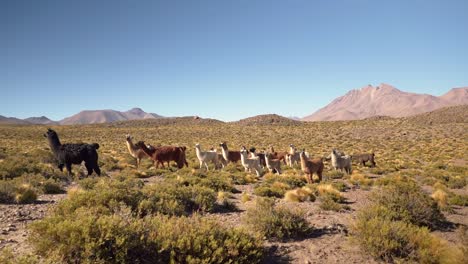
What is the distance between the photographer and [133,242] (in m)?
4.45

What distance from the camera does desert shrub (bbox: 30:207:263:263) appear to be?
4.21 meters

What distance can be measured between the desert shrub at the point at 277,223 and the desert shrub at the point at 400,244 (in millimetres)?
1179

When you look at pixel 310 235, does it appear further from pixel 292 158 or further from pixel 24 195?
pixel 292 158

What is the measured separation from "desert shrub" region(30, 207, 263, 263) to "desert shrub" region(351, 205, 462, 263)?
2138mm

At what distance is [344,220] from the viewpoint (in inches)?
308

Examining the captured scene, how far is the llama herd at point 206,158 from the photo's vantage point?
13.1 m

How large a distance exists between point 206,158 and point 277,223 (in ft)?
35.1

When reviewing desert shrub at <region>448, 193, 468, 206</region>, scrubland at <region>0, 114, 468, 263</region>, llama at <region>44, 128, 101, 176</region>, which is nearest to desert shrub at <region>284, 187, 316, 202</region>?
scrubland at <region>0, 114, 468, 263</region>

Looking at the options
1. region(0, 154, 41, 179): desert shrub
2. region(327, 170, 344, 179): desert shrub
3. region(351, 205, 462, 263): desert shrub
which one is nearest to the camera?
region(351, 205, 462, 263): desert shrub

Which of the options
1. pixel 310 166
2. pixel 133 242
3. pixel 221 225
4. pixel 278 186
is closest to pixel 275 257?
pixel 221 225

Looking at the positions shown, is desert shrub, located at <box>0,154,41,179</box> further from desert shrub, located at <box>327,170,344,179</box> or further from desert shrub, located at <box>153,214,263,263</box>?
desert shrub, located at <box>327,170,344,179</box>

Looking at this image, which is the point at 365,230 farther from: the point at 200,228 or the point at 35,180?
the point at 35,180

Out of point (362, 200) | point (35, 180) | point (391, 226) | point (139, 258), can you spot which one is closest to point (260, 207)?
point (391, 226)

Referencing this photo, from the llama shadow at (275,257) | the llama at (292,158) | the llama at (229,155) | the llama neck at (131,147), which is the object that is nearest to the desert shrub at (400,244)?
the llama shadow at (275,257)
